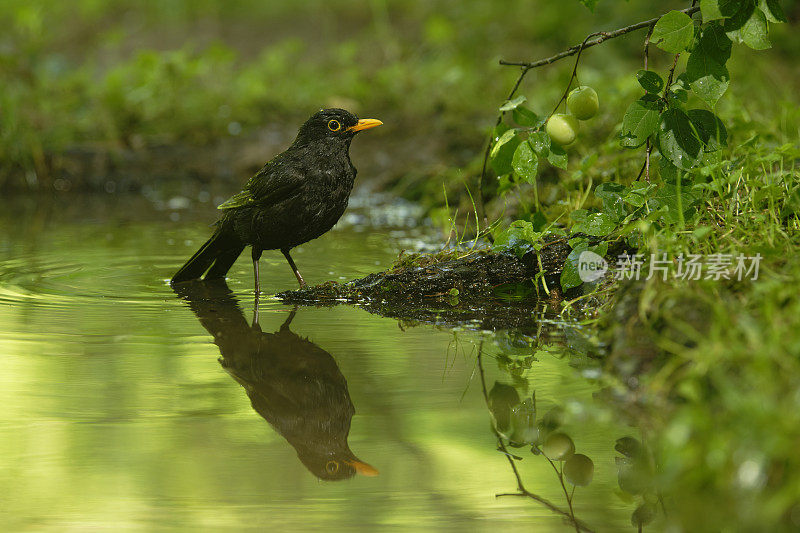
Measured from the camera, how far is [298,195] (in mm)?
4473

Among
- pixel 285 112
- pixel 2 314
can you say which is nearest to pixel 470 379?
pixel 2 314

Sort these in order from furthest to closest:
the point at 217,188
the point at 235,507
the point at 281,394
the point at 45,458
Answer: the point at 217,188 < the point at 281,394 < the point at 45,458 < the point at 235,507

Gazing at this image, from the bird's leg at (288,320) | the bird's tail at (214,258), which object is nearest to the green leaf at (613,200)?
the bird's leg at (288,320)

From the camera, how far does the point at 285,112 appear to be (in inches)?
375

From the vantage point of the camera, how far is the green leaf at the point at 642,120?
3590mm

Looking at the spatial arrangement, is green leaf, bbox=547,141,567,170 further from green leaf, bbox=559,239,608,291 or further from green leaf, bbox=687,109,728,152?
green leaf, bbox=687,109,728,152

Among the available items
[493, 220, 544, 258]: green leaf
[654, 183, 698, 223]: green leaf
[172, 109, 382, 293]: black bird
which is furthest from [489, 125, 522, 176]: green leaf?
[172, 109, 382, 293]: black bird

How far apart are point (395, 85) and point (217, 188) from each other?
7.42 feet

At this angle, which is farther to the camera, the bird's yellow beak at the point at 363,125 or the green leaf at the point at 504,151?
the bird's yellow beak at the point at 363,125

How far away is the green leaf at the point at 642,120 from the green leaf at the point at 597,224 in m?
0.32

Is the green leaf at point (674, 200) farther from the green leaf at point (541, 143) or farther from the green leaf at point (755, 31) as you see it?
the green leaf at point (755, 31)

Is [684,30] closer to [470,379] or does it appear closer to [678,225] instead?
[678,225]

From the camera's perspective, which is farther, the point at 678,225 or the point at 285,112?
the point at 285,112

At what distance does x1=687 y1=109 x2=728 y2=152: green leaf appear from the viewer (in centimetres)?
357
